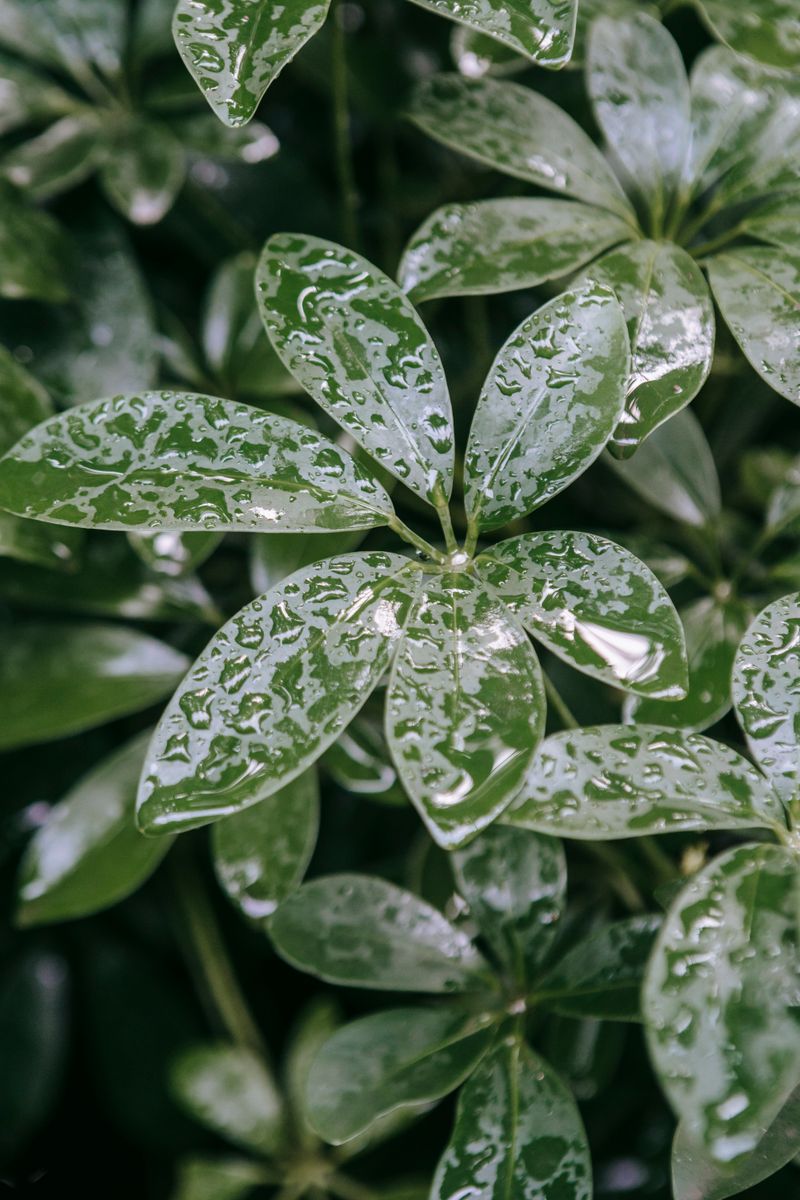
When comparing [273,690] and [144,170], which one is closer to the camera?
[273,690]

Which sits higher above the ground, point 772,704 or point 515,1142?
point 772,704

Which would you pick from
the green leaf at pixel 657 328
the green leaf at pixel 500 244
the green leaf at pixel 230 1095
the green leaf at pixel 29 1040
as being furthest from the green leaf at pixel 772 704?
the green leaf at pixel 29 1040

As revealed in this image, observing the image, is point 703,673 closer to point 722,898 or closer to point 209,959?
point 722,898

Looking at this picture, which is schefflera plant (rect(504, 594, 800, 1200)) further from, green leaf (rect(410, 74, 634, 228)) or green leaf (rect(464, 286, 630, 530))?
green leaf (rect(410, 74, 634, 228))

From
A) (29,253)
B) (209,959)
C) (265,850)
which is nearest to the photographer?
(265,850)

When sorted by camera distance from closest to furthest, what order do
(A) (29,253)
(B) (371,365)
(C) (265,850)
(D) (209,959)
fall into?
(B) (371,365) < (C) (265,850) < (A) (29,253) < (D) (209,959)

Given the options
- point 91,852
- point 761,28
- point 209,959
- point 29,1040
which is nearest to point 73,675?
point 91,852
